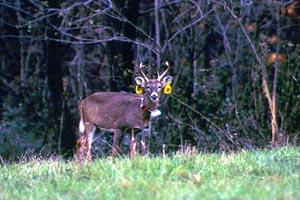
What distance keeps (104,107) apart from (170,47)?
440cm

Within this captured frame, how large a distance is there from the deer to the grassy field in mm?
4499

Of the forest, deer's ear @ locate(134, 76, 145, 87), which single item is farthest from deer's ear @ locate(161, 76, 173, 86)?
the forest

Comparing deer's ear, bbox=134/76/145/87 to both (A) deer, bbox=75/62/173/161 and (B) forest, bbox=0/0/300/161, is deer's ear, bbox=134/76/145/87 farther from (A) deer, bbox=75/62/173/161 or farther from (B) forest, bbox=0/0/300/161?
(B) forest, bbox=0/0/300/161

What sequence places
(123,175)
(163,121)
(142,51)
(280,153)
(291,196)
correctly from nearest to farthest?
(291,196) → (123,175) → (280,153) → (163,121) → (142,51)

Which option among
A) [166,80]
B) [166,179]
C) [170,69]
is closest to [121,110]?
[166,80]

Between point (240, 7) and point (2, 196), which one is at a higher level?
point (240, 7)

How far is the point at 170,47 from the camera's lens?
19609mm

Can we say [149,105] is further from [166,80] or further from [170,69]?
[170,69]

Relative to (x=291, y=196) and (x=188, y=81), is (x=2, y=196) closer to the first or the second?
(x=291, y=196)

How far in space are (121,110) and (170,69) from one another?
4346mm

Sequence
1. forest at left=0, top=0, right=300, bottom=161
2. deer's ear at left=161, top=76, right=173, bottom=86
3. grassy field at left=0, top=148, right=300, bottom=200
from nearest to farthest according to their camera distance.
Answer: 1. grassy field at left=0, top=148, right=300, bottom=200
2. deer's ear at left=161, top=76, right=173, bottom=86
3. forest at left=0, top=0, right=300, bottom=161

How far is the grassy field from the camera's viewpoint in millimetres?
7664

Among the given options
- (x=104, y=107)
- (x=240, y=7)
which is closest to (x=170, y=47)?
(x=240, y=7)

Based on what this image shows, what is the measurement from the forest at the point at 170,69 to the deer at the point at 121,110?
0.54 m
